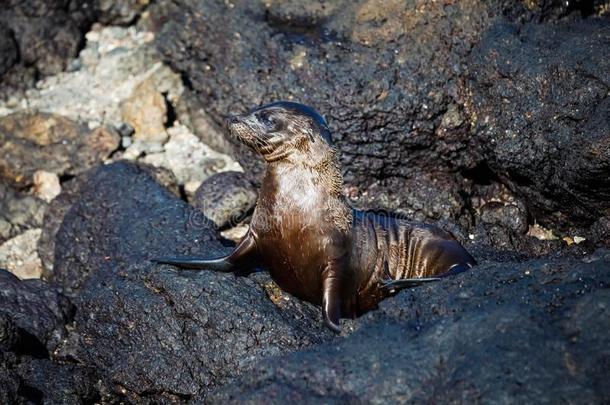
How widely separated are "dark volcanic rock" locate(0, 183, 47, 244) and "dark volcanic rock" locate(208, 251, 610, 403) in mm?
4906

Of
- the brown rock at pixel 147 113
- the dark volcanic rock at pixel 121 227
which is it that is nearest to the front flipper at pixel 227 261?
the dark volcanic rock at pixel 121 227

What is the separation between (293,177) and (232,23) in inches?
137

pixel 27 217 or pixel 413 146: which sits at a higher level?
pixel 413 146

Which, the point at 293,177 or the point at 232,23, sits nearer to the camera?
the point at 293,177

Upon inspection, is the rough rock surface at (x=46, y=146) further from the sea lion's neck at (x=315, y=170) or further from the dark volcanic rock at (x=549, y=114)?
the dark volcanic rock at (x=549, y=114)

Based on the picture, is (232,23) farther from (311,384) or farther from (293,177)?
(311,384)

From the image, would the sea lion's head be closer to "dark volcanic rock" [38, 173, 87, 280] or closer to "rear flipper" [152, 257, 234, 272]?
"rear flipper" [152, 257, 234, 272]

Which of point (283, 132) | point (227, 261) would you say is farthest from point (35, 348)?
point (283, 132)

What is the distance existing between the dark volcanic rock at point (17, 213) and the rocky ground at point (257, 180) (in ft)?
0.08

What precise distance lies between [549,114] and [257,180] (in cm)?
307

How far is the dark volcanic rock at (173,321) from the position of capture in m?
6.15

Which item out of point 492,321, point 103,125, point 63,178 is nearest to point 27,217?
point 63,178

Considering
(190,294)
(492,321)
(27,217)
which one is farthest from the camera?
(27,217)

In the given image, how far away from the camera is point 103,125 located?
33.5ft
